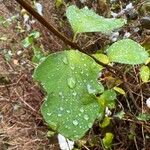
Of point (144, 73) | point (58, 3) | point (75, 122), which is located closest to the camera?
point (75, 122)

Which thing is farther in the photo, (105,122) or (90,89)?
(105,122)

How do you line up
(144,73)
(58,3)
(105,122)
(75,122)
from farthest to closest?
(58,3) → (105,122) → (144,73) → (75,122)

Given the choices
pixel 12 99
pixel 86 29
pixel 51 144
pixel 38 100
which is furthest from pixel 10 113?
pixel 86 29

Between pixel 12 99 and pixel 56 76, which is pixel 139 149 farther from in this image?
pixel 56 76

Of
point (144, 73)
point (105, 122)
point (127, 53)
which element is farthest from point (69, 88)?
point (105, 122)

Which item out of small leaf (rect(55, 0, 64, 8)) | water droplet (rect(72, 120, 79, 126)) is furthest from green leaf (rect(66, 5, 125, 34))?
small leaf (rect(55, 0, 64, 8))

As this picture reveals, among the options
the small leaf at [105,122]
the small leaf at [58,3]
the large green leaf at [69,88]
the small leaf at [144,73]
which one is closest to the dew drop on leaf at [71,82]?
the large green leaf at [69,88]

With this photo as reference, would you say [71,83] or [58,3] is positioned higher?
[71,83]

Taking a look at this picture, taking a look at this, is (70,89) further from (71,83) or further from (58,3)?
(58,3)

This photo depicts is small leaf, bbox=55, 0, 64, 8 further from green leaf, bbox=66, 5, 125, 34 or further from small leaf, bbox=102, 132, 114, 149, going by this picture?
green leaf, bbox=66, 5, 125, 34
